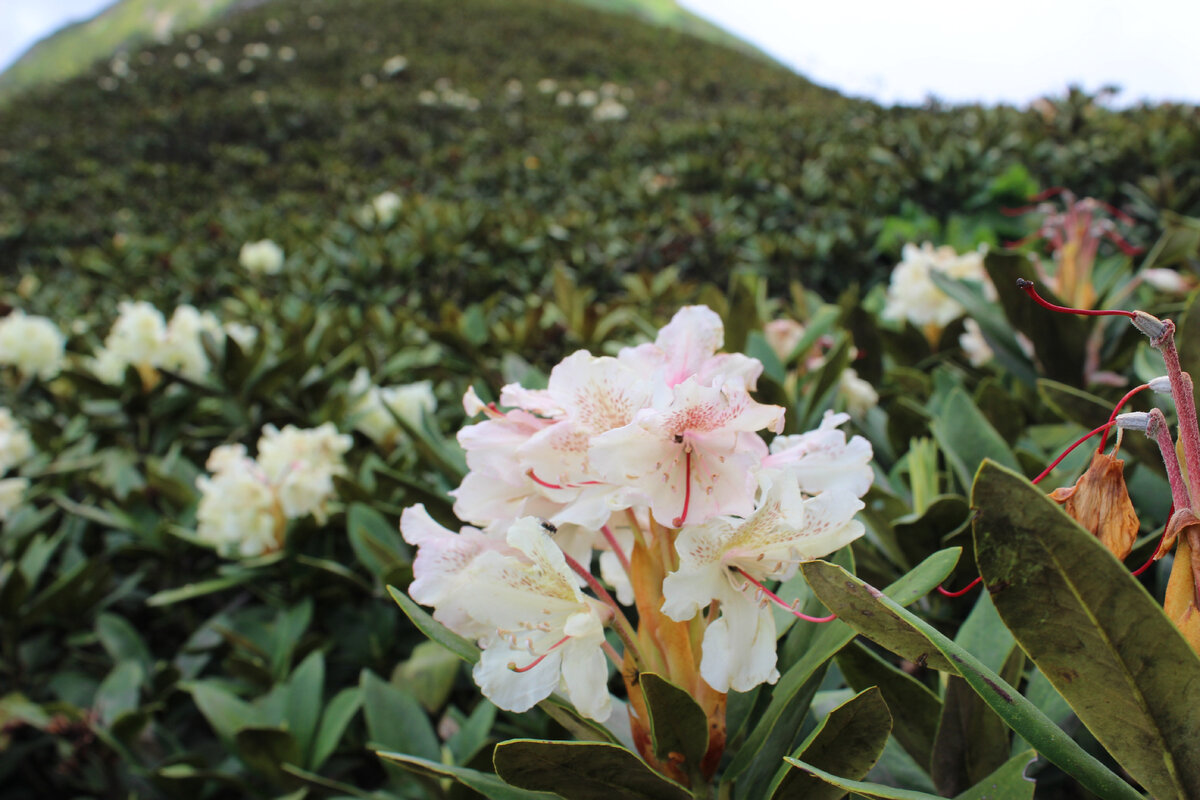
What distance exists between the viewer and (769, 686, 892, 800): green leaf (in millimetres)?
560

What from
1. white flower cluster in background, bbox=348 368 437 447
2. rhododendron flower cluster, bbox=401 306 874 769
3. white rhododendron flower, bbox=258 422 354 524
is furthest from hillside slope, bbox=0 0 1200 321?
rhododendron flower cluster, bbox=401 306 874 769

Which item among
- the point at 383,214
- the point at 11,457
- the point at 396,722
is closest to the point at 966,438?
the point at 396,722

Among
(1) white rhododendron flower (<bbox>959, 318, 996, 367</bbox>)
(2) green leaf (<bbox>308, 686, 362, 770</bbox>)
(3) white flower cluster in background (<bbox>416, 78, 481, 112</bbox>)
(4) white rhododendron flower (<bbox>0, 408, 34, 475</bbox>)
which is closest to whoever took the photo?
(2) green leaf (<bbox>308, 686, 362, 770</bbox>)

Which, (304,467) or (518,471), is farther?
(304,467)

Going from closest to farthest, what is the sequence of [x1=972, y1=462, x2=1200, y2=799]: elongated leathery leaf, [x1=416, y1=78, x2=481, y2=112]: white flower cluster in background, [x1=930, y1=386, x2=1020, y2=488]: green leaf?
1. [x1=972, y1=462, x2=1200, y2=799]: elongated leathery leaf
2. [x1=930, y1=386, x2=1020, y2=488]: green leaf
3. [x1=416, y1=78, x2=481, y2=112]: white flower cluster in background

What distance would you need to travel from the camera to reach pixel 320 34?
53.5 ft

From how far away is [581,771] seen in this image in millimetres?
593

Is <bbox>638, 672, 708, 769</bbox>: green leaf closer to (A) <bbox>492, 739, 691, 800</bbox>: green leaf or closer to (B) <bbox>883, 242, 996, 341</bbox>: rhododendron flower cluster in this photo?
(A) <bbox>492, 739, 691, 800</bbox>: green leaf

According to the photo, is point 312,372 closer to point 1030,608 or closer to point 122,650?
point 122,650

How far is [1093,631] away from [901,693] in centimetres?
31

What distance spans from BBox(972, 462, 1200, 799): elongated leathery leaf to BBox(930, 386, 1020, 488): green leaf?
19.3 inches

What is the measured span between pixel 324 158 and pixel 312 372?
8.25m

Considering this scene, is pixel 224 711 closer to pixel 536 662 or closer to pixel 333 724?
pixel 333 724

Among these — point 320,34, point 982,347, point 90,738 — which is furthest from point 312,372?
point 320,34
